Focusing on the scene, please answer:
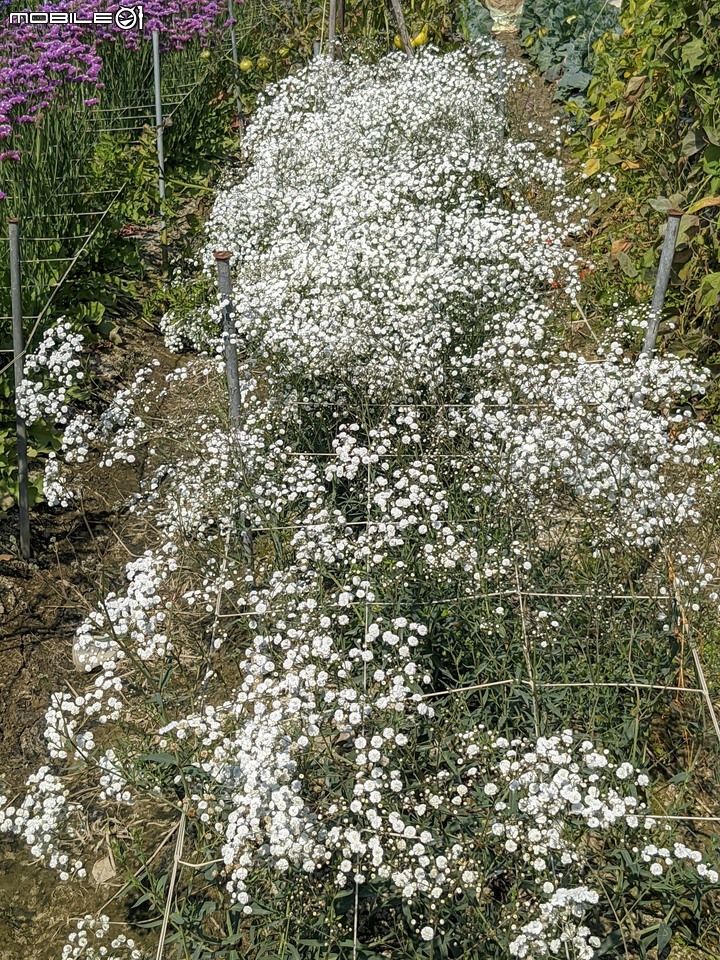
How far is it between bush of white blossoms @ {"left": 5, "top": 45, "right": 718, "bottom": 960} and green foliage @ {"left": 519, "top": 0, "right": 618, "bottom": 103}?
4619mm

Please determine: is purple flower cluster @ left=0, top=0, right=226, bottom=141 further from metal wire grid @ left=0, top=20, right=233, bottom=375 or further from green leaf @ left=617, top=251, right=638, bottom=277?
green leaf @ left=617, top=251, right=638, bottom=277

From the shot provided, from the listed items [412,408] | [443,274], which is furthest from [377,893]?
[443,274]

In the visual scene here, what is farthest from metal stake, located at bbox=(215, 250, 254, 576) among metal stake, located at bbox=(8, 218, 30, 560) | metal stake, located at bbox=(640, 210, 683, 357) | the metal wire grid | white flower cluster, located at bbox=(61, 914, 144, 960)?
metal stake, located at bbox=(640, 210, 683, 357)

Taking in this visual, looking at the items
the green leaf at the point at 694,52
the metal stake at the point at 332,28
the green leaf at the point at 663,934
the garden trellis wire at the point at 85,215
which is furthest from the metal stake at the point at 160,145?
the green leaf at the point at 663,934

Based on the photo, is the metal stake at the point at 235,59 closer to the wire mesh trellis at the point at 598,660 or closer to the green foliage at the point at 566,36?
the green foliage at the point at 566,36

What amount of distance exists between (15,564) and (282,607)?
2.10 metres

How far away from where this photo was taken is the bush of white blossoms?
265 centimetres

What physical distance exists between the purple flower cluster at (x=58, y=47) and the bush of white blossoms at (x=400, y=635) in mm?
2089

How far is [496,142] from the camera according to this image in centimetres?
732

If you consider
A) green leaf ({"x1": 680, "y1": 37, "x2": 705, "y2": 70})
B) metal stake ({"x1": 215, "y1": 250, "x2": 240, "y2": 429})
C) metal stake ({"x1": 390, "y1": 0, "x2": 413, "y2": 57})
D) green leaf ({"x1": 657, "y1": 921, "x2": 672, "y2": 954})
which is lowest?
green leaf ({"x1": 657, "y1": 921, "x2": 672, "y2": 954})

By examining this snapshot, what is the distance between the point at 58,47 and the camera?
6895 mm

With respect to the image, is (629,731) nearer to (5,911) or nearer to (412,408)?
(412,408)

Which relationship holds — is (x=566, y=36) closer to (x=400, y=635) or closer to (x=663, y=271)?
(x=663, y=271)

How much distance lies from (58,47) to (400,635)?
19.7 feet
